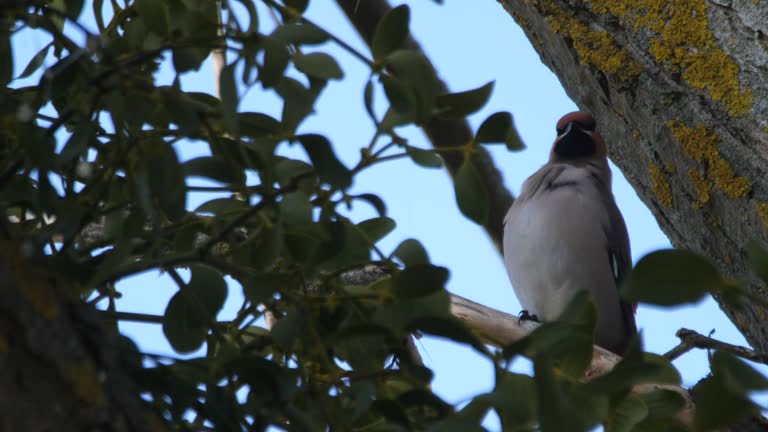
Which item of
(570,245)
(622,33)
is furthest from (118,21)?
(570,245)

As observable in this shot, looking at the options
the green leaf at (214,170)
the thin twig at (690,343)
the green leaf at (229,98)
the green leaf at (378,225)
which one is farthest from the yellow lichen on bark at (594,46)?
the green leaf at (229,98)

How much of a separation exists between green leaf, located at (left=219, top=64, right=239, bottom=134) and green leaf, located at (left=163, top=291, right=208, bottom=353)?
0.98 ft

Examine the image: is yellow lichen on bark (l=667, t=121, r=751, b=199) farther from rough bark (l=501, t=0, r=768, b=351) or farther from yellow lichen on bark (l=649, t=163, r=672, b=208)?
yellow lichen on bark (l=649, t=163, r=672, b=208)

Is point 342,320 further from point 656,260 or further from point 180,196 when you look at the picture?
point 656,260

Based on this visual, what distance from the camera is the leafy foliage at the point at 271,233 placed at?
0.85 m

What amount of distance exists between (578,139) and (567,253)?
53cm

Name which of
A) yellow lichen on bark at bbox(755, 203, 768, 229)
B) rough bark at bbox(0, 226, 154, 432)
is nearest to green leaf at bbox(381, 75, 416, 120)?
rough bark at bbox(0, 226, 154, 432)

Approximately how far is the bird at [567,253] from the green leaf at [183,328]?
2.03m

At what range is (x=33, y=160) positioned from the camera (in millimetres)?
870

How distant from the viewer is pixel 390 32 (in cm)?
94

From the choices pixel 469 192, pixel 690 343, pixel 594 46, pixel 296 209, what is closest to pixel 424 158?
pixel 469 192

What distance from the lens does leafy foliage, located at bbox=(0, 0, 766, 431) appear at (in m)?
0.85

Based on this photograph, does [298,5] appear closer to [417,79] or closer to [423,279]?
[417,79]

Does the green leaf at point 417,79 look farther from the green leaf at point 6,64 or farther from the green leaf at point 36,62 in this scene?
the green leaf at point 36,62
